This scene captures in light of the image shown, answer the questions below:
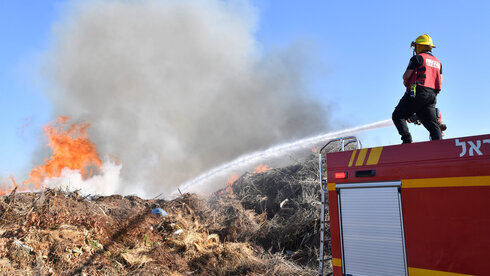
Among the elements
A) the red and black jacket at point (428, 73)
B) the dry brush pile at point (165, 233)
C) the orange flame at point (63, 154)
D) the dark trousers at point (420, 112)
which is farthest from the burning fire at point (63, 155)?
the red and black jacket at point (428, 73)

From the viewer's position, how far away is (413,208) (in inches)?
124

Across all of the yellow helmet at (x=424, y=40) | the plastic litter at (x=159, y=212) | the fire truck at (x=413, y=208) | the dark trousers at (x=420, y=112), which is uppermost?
the yellow helmet at (x=424, y=40)

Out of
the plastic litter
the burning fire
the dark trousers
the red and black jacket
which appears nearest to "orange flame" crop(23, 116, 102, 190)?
the burning fire

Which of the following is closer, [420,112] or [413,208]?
[413,208]

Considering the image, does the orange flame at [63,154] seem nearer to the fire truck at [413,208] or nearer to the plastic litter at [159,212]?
the plastic litter at [159,212]

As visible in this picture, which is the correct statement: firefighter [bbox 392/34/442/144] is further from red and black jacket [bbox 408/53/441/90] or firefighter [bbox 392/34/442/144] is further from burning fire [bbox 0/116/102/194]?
burning fire [bbox 0/116/102/194]

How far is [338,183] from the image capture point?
3738 mm

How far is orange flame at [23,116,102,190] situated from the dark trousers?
542 inches

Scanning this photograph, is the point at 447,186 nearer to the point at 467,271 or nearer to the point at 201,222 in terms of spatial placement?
the point at 467,271

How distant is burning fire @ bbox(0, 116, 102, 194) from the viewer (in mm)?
14188

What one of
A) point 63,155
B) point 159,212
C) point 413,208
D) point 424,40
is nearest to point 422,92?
point 424,40

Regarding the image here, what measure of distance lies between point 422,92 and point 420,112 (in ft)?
0.83

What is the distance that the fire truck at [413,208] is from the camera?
111 inches

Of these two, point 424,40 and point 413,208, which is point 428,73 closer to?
point 424,40
